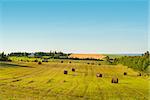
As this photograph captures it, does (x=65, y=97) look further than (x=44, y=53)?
No

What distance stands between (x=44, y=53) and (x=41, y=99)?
163 meters

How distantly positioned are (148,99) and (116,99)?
306cm

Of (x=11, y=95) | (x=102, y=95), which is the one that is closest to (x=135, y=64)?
(x=102, y=95)

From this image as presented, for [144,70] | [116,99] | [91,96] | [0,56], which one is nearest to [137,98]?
[116,99]

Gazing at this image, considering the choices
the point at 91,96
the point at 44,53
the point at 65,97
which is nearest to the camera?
the point at 65,97

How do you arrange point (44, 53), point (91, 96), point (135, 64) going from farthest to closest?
point (44, 53)
point (135, 64)
point (91, 96)

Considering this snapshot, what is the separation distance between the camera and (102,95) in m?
26.1

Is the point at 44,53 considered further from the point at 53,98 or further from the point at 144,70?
the point at 53,98

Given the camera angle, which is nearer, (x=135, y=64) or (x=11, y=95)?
(x=11, y=95)

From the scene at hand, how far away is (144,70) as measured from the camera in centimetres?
6212

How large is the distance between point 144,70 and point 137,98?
37.9 m

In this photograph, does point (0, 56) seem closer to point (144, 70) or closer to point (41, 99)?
point (144, 70)

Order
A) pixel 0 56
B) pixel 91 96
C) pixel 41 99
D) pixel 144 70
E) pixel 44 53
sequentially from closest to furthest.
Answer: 1. pixel 41 99
2. pixel 91 96
3. pixel 144 70
4. pixel 0 56
5. pixel 44 53

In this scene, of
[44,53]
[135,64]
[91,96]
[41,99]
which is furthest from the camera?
[44,53]
